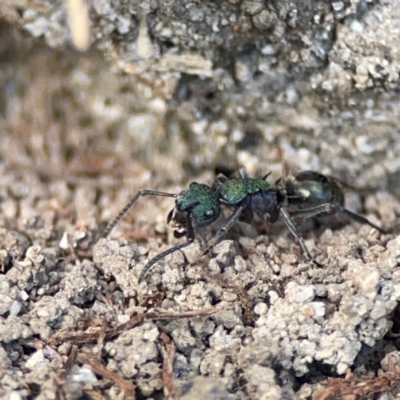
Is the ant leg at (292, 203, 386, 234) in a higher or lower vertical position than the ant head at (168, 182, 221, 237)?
lower

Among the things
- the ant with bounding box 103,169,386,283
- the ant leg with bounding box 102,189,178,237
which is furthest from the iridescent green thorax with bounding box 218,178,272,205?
the ant leg with bounding box 102,189,178,237

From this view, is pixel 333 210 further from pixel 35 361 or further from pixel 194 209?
pixel 35 361

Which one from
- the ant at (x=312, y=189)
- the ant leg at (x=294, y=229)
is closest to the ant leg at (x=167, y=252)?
the ant leg at (x=294, y=229)

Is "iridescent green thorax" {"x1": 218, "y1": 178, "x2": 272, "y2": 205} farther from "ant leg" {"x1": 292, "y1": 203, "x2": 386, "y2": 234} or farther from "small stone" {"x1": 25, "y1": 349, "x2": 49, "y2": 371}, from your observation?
"small stone" {"x1": 25, "y1": 349, "x2": 49, "y2": 371}

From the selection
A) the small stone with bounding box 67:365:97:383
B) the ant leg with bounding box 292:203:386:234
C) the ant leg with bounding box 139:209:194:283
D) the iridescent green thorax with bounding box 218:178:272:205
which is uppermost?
the ant leg with bounding box 139:209:194:283

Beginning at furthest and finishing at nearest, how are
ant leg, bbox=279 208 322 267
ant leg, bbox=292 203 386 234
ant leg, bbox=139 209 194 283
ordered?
1. ant leg, bbox=292 203 386 234
2. ant leg, bbox=279 208 322 267
3. ant leg, bbox=139 209 194 283

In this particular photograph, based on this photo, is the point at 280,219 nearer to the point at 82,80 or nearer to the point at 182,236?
the point at 182,236
